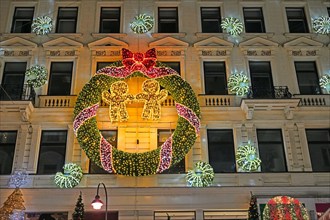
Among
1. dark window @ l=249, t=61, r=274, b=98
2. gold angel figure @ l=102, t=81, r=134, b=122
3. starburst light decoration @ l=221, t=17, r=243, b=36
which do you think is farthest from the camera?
starburst light decoration @ l=221, t=17, r=243, b=36

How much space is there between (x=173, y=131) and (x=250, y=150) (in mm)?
3724

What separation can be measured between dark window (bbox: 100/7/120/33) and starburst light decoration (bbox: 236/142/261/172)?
9.40 m

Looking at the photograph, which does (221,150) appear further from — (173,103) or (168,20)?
(168,20)

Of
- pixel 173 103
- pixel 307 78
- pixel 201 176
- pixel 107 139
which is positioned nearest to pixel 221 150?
pixel 201 176

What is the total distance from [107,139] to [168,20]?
7798mm

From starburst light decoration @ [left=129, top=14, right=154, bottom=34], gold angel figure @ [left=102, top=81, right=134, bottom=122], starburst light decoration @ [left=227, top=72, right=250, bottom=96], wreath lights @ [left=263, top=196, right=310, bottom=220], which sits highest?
starburst light decoration @ [left=129, top=14, right=154, bottom=34]

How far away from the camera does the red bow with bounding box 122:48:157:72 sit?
21.6 metres

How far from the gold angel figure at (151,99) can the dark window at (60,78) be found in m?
3.98

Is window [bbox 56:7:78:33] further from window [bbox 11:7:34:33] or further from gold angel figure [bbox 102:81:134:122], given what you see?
gold angel figure [bbox 102:81:134:122]

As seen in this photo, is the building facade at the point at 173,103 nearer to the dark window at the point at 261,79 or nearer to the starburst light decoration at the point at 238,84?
the dark window at the point at 261,79

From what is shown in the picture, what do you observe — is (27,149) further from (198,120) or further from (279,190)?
(279,190)

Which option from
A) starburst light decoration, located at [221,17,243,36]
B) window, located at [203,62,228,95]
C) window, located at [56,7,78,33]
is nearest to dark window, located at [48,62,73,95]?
window, located at [56,7,78,33]

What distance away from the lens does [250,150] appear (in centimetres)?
2084

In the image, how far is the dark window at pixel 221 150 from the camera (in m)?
21.2
